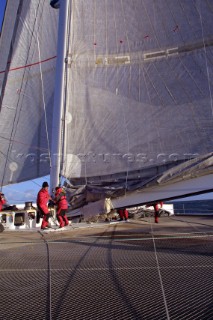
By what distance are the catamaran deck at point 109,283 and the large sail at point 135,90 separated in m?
2.72

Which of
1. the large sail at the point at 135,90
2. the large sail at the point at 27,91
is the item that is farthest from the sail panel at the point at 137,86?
the large sail at the point at 27,91

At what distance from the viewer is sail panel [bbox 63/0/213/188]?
22.5 feet

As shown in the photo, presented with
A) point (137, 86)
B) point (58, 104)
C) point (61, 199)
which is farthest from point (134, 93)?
point (61, 199)

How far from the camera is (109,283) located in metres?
2.40

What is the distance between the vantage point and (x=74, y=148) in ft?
25.2

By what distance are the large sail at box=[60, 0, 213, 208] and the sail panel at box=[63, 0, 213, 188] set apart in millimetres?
21

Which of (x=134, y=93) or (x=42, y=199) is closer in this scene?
(x=42, y=199)

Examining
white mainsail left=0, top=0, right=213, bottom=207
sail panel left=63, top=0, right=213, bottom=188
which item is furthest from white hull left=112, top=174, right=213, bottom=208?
sail panel left=63, top=0, right=213, bottom=188

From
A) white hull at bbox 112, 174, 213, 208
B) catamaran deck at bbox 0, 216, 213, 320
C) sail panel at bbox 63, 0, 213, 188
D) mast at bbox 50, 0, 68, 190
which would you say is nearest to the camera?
catamaran deck at bbox 0, 216, 213, 320

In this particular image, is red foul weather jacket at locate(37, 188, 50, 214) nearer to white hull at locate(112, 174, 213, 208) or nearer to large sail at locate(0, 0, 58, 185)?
white hull at locate(112, 174, 213, 208)

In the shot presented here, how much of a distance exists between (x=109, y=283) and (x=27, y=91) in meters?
9.37

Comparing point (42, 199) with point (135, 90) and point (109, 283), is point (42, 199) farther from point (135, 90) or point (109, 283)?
point (109, 283)

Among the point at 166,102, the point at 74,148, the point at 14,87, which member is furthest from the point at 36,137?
the point at 166,102

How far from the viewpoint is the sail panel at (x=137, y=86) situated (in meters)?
6.86
